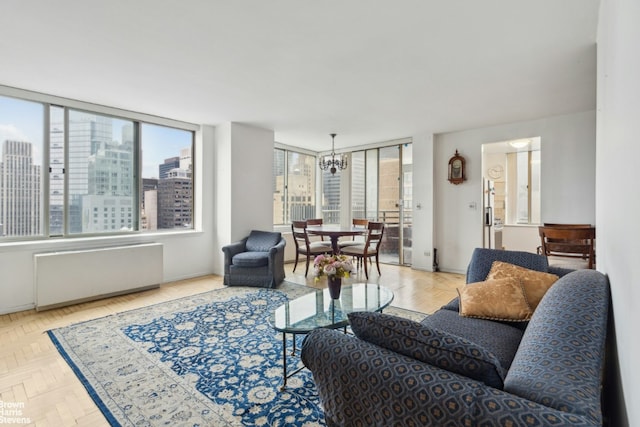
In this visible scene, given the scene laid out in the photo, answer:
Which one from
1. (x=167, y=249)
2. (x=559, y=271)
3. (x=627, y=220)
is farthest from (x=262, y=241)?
(x=627, y=220)

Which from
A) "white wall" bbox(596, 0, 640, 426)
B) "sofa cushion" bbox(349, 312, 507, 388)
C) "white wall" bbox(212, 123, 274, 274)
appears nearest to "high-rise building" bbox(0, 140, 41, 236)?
"white wall" bbox(212, 123, 274, 274)

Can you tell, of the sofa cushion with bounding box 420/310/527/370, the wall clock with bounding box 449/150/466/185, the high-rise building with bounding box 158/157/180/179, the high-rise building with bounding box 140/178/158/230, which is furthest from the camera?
the wall clock with bounding box 449/150/466/185

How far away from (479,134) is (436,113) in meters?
1.28

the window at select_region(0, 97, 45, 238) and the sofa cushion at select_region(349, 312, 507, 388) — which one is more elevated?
the window at select_region(0, 97, 45, 238)

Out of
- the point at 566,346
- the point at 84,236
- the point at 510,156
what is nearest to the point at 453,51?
the point at 566,346

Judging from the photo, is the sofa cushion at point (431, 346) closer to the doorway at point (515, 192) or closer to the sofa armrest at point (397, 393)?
the sofa armrest at point (397, 393)

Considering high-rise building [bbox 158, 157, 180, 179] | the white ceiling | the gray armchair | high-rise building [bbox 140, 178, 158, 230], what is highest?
the white ceiling

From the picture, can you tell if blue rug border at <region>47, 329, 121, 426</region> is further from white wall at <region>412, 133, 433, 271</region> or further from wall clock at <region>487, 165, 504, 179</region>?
wall clock at <region>487, 165, 504, 179</region>

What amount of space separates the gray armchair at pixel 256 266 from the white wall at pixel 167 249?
0.79m

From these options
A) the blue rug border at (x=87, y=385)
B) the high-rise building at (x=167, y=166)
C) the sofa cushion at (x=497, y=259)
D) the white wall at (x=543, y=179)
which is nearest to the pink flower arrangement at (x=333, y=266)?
the sofa cushion at (x=497, y=259)

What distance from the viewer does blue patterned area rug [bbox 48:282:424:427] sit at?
5.81 ft

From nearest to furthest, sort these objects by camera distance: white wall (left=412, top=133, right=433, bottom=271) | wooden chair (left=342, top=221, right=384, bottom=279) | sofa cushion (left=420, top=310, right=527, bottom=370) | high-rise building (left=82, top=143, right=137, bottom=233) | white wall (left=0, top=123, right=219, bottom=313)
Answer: sofa cushion (left=420, top=310, right=527, bottom=370) < white wall (left=0, top=123, right=219, bottom=313) < high-rise building (left=82, top=143, right=137, bottom=233) < wooden chair (left=342, top=221, right=384, bottom=279) < white wall (left=412, top=133, right=433, bottom=271)

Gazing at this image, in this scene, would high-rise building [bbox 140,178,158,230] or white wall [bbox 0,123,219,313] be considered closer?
white wall [bbox 0,123,219,313]

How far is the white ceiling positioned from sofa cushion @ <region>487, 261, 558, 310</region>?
1.76 m
